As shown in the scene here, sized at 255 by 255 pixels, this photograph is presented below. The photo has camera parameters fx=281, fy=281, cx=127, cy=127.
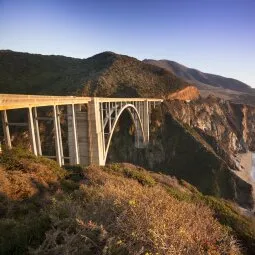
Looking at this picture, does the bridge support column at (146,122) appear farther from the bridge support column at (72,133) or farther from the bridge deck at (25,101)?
the bridge deck at (25,101)

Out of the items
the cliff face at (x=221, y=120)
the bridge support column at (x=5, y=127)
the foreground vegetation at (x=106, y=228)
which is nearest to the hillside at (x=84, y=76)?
the cliff face at (x=221, y=120)

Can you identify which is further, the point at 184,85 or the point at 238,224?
the point at 184,85

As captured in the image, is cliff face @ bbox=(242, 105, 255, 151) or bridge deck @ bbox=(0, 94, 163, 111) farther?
cliff face @ bbox=(242, 105, 255, 151)

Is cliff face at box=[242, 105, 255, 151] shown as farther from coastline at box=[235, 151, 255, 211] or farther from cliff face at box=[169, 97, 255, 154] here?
coastline at box=[235, 151, 255, 211]

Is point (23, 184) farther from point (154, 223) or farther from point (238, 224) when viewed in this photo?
point (238, 224)

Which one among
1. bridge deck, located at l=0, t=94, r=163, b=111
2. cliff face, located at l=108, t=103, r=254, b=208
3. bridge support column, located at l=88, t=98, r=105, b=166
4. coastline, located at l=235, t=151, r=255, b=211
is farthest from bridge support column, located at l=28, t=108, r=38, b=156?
coastline, located at l=235, t=151, r=255, b=211

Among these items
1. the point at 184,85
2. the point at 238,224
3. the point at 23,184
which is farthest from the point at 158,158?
the point at 23,184
